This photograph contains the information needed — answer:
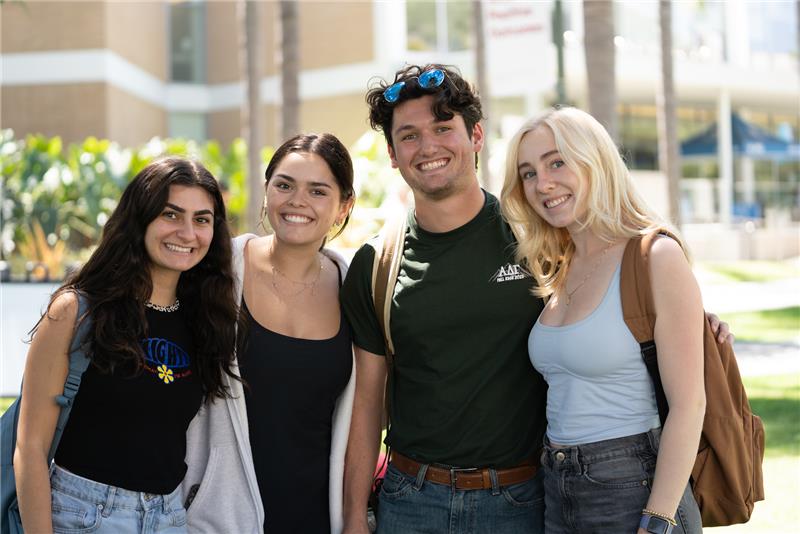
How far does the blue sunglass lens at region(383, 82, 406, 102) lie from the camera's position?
146 inches

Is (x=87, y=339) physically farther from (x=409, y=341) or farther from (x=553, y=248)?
(x=553, y=248)

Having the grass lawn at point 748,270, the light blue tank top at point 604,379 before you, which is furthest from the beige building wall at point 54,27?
the light blue tank top at point 604,379

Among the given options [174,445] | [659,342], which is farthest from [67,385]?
[659,342]

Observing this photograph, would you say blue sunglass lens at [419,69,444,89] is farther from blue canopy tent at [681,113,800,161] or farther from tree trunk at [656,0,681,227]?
blue canopy tent at [681,113,800,161]

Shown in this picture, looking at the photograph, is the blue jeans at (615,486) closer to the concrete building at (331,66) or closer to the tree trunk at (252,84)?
the tree trunk at (252,84)

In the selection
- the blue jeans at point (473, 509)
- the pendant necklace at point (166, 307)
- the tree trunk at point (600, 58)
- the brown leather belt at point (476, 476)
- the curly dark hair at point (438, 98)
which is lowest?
the blue jeans at point (473, 509)

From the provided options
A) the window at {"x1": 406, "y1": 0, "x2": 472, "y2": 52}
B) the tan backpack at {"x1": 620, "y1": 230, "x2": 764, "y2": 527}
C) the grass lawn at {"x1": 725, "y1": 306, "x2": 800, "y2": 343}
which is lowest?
the grass lawn at {"x1": 725, "y1": 306, "x2": 800, "y2": 343}

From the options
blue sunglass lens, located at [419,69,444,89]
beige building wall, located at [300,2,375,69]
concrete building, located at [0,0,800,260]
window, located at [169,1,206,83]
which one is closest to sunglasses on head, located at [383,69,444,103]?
blue sunglass lens, located at [419,69,444,89]

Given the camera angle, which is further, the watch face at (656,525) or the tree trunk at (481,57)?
the tree trunk at (481,57)

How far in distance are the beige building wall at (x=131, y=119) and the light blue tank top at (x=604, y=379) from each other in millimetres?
28883

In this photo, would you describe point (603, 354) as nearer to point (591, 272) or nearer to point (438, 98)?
point (591, 272)

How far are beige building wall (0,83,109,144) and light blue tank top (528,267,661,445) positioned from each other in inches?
1140

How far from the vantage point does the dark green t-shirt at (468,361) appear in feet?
11.3

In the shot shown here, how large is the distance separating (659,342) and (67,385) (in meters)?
2.05
